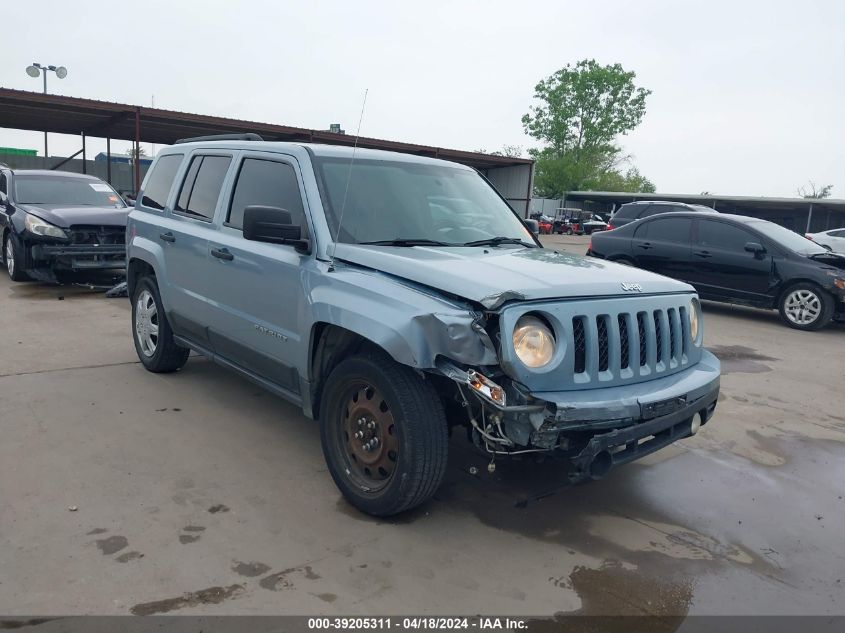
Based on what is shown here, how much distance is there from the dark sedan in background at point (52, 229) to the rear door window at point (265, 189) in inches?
247

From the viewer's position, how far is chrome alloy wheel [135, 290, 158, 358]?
227 inches

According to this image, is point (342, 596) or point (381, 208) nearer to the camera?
point (342, 596)

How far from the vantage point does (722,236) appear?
10289 millimetres

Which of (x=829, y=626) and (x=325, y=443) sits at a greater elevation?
(x=325, y=443)

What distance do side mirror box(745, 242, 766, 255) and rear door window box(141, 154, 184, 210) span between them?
802cm

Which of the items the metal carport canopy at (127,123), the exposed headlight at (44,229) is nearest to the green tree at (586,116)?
the metal carport canopy at (127,123)

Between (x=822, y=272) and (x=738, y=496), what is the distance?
6.65 metres

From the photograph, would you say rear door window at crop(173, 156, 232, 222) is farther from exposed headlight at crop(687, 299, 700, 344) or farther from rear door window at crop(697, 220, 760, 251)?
rear door window at crop(697, 220, 760, 251)

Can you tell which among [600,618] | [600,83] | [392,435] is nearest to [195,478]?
[392,435]

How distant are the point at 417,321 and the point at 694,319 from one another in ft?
6.00

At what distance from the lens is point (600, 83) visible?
201 ft

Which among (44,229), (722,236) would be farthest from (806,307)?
Answer: (44,229)

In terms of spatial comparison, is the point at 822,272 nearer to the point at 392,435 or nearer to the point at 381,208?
the point at 381,208

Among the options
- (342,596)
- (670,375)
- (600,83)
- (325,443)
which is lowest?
(342,596)
